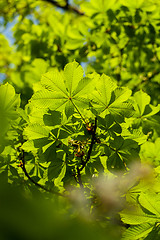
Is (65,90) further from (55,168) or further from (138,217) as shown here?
(138,217)

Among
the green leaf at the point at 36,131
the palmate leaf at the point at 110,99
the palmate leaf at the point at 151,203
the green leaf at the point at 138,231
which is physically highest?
the palmate leaf at the point at 110,99

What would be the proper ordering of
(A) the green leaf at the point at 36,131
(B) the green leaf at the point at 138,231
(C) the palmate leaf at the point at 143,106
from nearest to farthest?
1. (B) the green leaf at the point at 138,231
2. (A) the green leaf at the point at 36,131
3. (C) the palmate leaf at the point at 143,106

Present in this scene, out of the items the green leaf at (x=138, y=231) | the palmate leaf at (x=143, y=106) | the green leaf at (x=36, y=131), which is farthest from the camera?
the palmate leaf at (x=143, y=106)

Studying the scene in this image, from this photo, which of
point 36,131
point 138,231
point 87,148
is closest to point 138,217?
point 138,231

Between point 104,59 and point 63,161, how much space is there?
5.17ft

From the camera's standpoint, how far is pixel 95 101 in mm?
1085

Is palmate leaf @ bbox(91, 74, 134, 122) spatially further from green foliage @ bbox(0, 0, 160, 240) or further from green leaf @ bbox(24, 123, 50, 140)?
green leaf @ bbox(24, 123, 50, 140)

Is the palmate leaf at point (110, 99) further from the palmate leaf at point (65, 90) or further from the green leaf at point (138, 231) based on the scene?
the green leaf at point (138, 231)

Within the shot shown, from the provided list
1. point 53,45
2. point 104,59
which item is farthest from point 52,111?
point 53,45

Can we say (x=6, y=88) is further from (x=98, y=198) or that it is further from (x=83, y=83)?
(x=98, y=198)

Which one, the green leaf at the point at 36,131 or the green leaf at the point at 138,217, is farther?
the green leaf at the point at 36,131

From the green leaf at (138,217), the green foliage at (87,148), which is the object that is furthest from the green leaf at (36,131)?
the green leaf at (138,217)

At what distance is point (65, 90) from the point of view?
1.05 metres

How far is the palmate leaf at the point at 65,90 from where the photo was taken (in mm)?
1037
